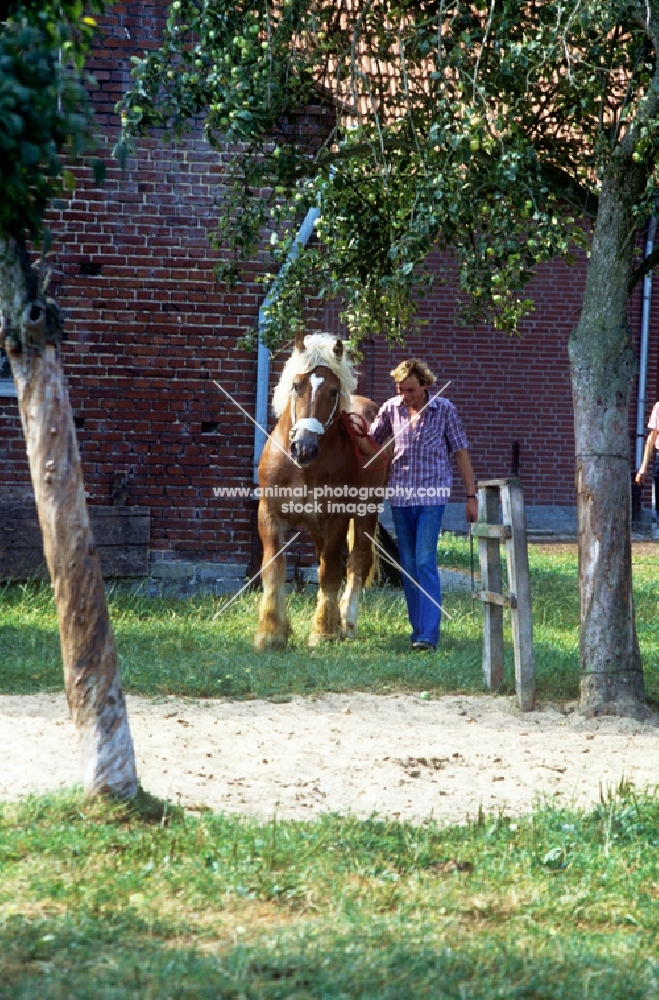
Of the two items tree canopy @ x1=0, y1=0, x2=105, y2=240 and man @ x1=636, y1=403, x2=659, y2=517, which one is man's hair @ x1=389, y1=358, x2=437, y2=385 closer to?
man @ x1=636, y1=403, x2=659, y2=517

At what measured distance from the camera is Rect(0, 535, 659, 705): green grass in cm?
Result: 763

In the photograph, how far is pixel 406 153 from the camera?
7.60m

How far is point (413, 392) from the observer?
910cm

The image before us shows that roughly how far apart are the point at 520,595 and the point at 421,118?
282cm

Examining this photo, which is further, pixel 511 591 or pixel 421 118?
pixel 421 118

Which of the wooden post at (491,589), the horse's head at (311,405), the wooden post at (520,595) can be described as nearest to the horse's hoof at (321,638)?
the horse's head at (311,405)

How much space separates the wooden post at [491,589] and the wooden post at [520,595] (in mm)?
505

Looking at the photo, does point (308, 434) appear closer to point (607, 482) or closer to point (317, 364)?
point (317, 364)

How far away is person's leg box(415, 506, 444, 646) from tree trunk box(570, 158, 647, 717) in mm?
2105

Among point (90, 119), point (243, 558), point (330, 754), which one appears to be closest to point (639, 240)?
point (243, 558)

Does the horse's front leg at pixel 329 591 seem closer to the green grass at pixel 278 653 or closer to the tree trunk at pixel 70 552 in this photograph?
the green grass at pixel 278 653

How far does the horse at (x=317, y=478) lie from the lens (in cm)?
877

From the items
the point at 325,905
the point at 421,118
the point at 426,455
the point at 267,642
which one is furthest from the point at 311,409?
the point at 325,905

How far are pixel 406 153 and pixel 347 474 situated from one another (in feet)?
8.41
